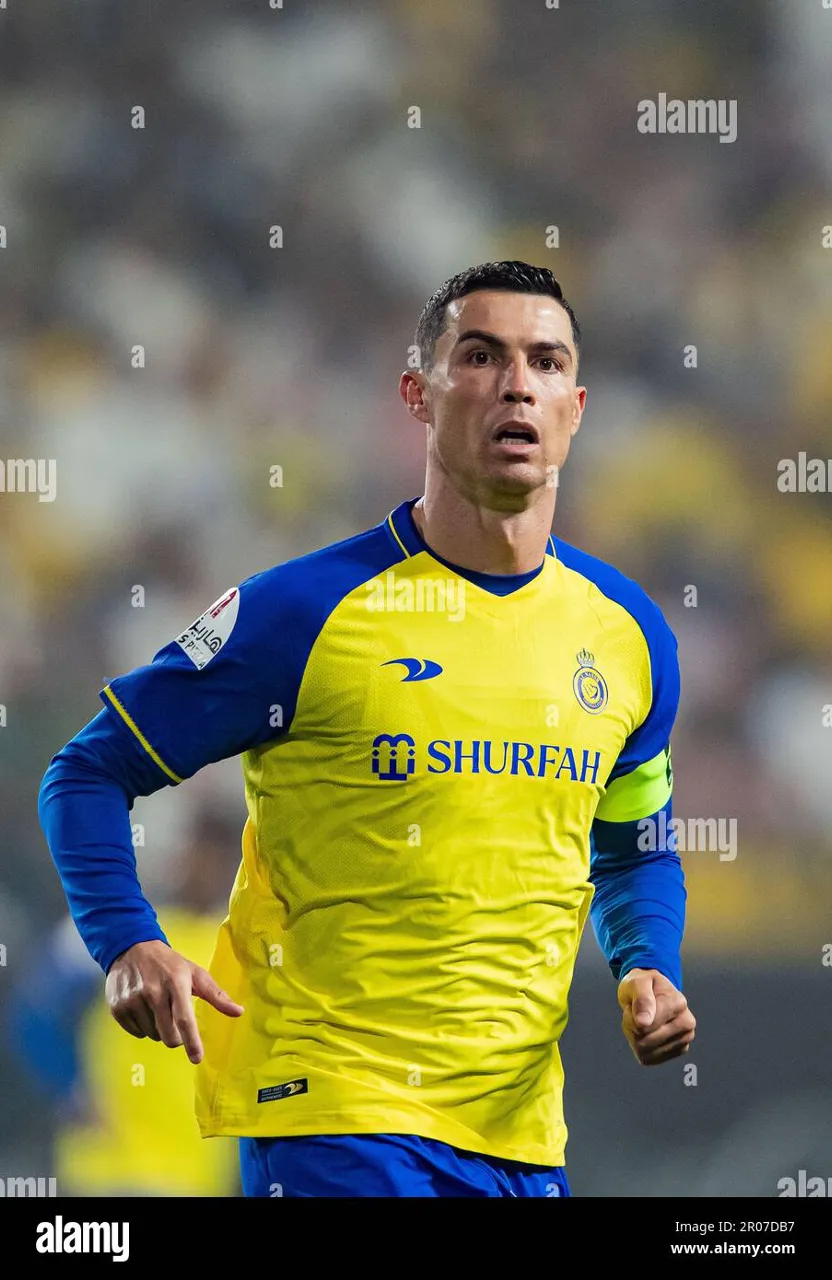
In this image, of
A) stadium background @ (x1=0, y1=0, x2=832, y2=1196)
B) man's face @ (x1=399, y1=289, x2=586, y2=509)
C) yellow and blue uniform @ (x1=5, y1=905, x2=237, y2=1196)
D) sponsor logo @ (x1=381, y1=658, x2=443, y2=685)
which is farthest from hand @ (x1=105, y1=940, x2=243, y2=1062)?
stadium background @ (x1=0, y1=0, x2=832, y2=1196)

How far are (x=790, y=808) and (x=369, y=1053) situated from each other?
2822 mm

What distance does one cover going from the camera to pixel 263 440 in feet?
15.5

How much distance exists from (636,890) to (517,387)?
74cm

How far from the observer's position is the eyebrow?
213cm

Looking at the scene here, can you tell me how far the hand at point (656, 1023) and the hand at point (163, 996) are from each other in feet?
1.78

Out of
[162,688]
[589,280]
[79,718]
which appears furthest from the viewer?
[589,280]

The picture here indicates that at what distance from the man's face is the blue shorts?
85 cm

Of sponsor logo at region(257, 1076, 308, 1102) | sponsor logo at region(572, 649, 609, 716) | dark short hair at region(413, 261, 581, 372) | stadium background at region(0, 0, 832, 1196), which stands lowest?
sponsor logo at region(257, 1076, 308, 1102)

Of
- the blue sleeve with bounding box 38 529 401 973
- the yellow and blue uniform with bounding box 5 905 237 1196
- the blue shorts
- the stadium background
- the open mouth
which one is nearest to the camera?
the blue shorts

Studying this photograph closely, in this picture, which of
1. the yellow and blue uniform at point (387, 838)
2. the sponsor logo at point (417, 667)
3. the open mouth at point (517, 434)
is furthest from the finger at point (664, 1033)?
the open mouth at point (517, 434)

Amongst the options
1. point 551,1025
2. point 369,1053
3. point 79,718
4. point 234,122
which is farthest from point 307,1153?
point 234,122

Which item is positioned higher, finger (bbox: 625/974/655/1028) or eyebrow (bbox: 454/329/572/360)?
eyebrow (bbox: 454/329/572/360)

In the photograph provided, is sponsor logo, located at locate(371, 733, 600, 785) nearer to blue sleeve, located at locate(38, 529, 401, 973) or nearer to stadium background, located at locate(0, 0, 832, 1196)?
blue sleeve, located at locate(38, 529, 401, 973)

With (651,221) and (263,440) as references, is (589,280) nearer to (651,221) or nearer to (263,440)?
(651,221)
